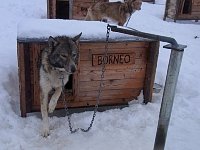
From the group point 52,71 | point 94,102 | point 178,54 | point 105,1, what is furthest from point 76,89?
point 105,1

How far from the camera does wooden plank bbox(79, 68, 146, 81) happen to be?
14.2 ft

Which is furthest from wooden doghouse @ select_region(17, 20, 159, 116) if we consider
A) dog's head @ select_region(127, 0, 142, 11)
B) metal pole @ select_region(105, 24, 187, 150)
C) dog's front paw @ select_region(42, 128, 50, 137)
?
dog's head @ select_region(127, 0, 142, 11)

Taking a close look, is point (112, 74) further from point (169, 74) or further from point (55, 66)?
point (169, 74)

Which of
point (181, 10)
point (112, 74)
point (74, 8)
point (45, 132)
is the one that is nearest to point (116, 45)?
point (112, 74)

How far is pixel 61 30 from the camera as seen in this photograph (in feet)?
13.5

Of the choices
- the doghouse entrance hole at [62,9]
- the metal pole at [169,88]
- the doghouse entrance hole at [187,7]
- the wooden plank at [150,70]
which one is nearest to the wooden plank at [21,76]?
the wooden plank at [150,70]

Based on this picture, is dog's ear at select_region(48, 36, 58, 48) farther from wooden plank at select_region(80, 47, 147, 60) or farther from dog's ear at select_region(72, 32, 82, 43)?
wooden plank at select_region(80, 47, 147, 60)

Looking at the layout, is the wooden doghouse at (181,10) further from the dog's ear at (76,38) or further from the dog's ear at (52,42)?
the dog's ear at (52,42)

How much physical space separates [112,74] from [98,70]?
0.75 ft

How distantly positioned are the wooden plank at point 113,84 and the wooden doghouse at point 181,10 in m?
6.57

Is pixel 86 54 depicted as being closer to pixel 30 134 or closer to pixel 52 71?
pixel 52 71

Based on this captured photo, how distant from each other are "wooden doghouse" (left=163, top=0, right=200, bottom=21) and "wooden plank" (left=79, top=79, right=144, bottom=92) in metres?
6.57

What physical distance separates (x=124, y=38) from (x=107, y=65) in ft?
1.50

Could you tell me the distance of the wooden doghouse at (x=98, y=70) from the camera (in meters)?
4.03
